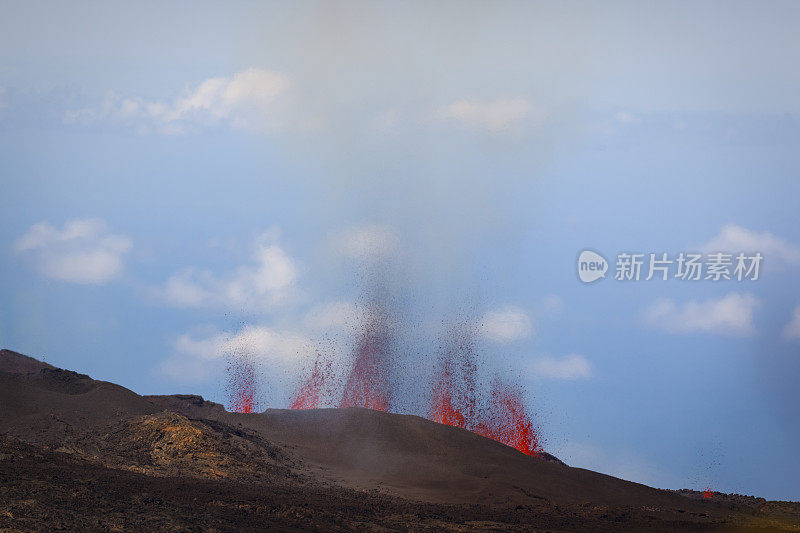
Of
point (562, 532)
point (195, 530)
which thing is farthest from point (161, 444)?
point (562, 532)

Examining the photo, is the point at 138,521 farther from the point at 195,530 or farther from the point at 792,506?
the point at 792,506

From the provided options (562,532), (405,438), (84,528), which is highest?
(405,438)

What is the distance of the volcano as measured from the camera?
23.4 meters

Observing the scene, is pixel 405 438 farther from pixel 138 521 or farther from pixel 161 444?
pixel 138 521

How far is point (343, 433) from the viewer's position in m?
45.5

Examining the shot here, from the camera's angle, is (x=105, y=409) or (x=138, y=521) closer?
(x=138, y=521)

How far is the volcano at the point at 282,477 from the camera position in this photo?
2339cm

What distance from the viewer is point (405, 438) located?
146 feet

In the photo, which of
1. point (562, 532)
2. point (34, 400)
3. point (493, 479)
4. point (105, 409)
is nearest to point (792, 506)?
point (493, 479)

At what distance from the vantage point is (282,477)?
34781mm

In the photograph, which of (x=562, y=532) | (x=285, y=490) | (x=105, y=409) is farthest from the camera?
(x=105, y=409)

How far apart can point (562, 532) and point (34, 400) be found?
108ft

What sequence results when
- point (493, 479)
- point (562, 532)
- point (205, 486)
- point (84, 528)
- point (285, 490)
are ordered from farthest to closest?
point (493, 479) → point (285, 490) → point (205, 486) → point (562, 532) → point (84, 528)

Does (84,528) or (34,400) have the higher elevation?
(34,400)
